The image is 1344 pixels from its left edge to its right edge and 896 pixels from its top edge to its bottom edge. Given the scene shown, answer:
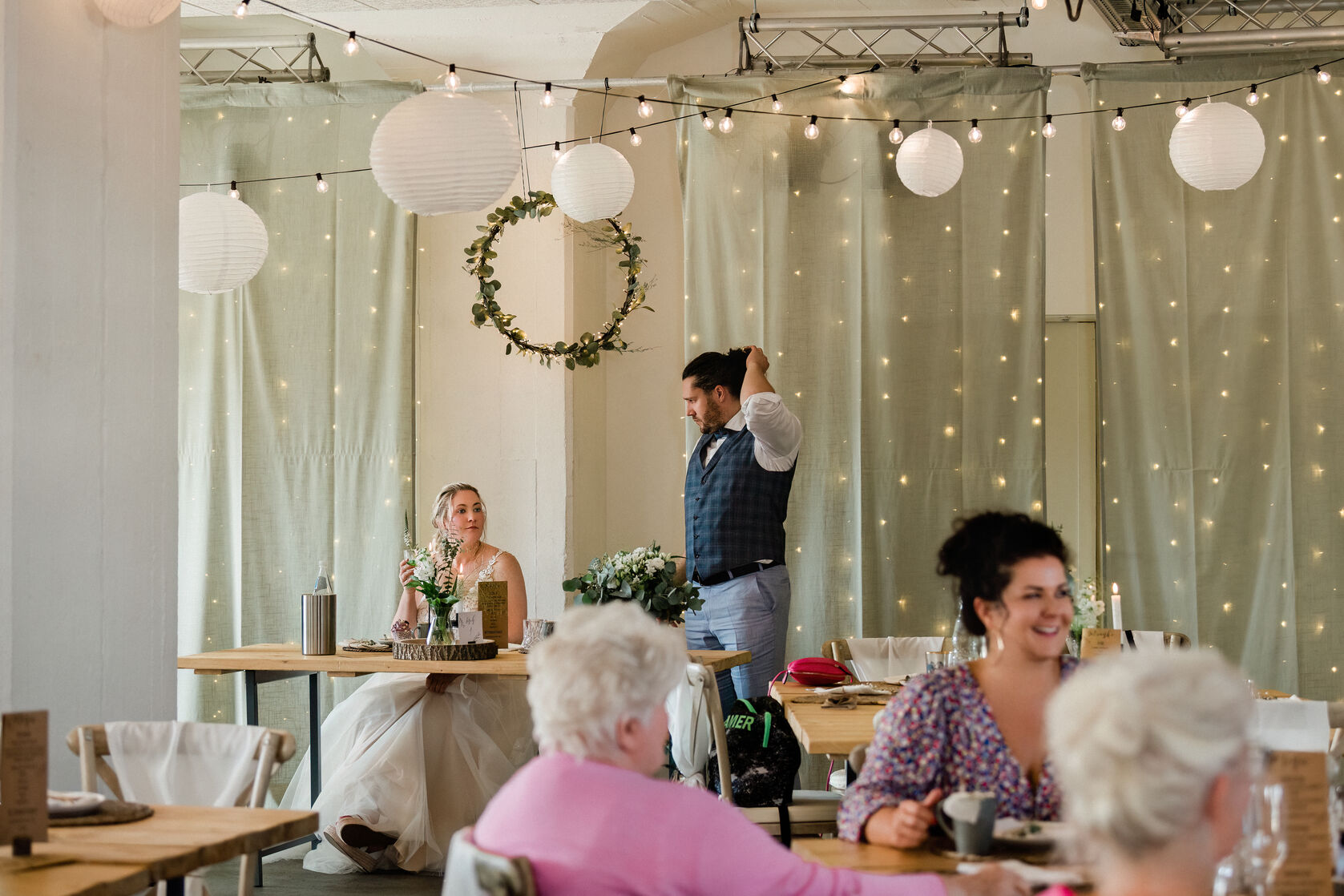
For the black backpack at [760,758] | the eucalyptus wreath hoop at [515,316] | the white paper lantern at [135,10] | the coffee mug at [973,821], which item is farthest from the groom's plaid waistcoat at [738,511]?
the coffee mug at [973,821]

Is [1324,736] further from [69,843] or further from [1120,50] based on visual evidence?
[1120,50]

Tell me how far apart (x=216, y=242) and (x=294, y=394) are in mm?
1504

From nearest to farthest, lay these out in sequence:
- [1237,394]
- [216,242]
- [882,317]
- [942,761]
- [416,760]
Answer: [942,761] → [416,760] → [216,242] → [1237,394] → [882,317]

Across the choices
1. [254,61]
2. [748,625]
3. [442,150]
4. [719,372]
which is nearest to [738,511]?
[748,625]

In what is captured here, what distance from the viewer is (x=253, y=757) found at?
2.83 metres

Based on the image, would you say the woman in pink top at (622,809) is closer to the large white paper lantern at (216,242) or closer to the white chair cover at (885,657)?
the white chair cover at (885,657)

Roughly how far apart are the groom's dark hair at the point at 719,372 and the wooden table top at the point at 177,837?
10.7ft

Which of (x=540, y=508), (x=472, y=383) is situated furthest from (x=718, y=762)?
(x=472, y=383)

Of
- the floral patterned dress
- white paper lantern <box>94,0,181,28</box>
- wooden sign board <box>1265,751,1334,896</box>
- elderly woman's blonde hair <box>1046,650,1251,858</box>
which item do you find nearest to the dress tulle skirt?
white paper lantern <box>94,0,181,28</box>

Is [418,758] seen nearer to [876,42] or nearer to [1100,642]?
[1100,642]

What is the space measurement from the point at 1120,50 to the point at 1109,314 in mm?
1525

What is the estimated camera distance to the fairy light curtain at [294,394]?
6582 mm

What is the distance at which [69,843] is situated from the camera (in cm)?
220

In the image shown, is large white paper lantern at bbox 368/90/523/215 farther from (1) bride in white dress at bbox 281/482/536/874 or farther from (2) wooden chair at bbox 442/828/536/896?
(2) wooden chair at bbox 442/828/536/896
